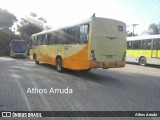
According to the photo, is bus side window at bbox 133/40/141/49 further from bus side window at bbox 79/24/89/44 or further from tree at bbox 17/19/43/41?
tree at bbox 17/19/43/41

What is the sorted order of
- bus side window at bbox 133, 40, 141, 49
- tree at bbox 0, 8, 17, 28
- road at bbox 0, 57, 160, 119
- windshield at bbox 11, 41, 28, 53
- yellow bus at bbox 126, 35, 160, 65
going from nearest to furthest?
road at bbox 0, 57, 160, 119
yellow bus at bbox 126, 35, 160, 65
bus side window at bbox 133, 40, 141, 49
windshield at bbox 11, 41, 28, 53
tree at bbox 0, 8, 17, 28

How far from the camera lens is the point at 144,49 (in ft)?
79.9

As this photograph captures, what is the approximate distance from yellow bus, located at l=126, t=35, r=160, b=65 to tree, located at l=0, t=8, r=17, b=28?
1909 inches

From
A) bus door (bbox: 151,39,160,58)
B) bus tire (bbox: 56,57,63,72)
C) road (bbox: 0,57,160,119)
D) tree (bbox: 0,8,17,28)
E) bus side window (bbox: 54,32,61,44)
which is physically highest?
tree (bbox: 0,8,17,28)

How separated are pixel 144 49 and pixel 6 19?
51984 millimetres

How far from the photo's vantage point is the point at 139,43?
25.5 meters

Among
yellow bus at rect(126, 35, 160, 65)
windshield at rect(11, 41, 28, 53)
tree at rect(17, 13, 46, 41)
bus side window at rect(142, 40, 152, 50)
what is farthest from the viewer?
tree at rect(17, 13, 46, 41)

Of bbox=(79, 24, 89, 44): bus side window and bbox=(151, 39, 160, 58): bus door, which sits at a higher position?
bbox=(79, 24, 89, 44): bus side window

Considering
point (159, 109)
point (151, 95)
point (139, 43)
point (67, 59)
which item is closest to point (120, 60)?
point (67, 59)

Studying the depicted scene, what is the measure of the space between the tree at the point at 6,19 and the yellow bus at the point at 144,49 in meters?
48.5

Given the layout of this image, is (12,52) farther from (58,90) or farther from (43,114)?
(43,114)

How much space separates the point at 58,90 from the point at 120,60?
16.5 feet

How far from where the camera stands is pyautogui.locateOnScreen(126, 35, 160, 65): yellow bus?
2261cm

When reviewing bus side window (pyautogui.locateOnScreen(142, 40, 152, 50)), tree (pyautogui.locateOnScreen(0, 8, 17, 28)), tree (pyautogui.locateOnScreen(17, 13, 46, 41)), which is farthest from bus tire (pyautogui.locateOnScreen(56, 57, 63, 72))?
tree (pyautogui.locateOnScreen(0, 8, 17, 28))
